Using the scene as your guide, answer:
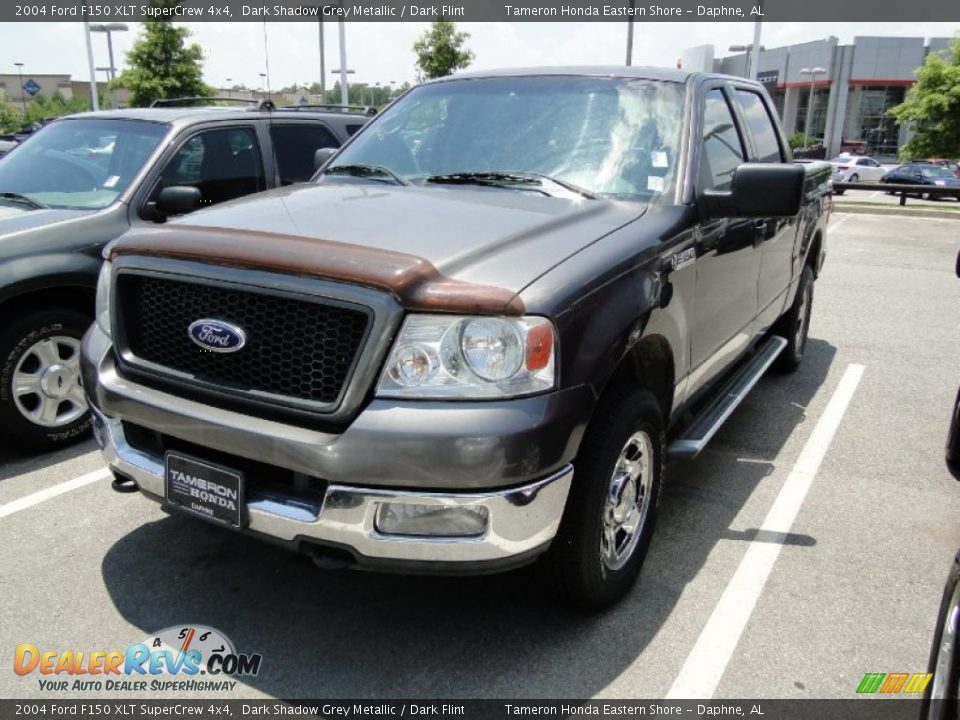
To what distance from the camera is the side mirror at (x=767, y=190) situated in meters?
3.22

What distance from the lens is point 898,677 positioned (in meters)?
2.75

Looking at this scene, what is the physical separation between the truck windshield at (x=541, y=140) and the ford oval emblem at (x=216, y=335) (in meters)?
1.33

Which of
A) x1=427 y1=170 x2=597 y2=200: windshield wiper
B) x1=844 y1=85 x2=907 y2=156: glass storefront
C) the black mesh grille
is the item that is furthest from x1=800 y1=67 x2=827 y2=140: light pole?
the black mesh grille

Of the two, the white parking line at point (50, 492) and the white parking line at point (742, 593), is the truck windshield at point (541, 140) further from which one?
the white parking line at point (50, 492)

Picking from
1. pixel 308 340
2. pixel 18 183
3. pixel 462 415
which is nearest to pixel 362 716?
pixel 462 415

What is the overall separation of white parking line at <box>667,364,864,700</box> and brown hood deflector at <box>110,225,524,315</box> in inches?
56.1

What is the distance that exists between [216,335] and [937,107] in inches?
1317

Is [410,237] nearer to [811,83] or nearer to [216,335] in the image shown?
[216,335]

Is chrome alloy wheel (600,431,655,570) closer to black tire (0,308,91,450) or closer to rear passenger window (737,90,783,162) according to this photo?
rear passenger window (737,90,783,162)

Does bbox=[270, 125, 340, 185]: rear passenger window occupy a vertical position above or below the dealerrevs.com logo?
above

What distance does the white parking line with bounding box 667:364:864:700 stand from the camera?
108 inches

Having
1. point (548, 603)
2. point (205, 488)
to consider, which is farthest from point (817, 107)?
point (205, 488)

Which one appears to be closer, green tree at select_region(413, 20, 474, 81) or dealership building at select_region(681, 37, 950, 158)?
green tree at select_region(413, 20, 474, 81)

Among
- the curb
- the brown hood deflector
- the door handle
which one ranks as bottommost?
the curb
